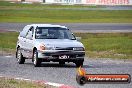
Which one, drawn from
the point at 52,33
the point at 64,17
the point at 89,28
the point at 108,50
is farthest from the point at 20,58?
the point at 64,17

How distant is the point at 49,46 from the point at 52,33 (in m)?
1.37

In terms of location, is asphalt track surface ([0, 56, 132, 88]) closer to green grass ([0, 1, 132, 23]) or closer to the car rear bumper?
the car rear bumper

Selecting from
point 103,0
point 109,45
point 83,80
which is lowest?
point 103,0

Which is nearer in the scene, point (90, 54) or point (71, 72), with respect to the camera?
point (71, 72)

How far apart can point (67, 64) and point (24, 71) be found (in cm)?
394

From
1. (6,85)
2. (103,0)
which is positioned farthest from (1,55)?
(103,0)

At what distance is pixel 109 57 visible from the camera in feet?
82.9

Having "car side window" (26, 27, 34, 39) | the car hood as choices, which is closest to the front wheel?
"car side window" (26, 27, 34, 39)

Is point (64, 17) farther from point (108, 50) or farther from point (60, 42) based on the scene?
point (60, 42)

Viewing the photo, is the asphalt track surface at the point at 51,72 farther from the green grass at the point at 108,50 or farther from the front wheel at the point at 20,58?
the green grass at the point at 108,50

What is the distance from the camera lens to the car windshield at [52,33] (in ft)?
69.1

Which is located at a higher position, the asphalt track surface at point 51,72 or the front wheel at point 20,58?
the asphalt track surface at point 51,72

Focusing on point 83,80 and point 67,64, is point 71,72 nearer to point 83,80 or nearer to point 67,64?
point 67,64

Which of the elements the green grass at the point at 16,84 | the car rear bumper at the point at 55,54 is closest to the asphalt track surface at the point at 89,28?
the car rear bumper at the point at 55,54
